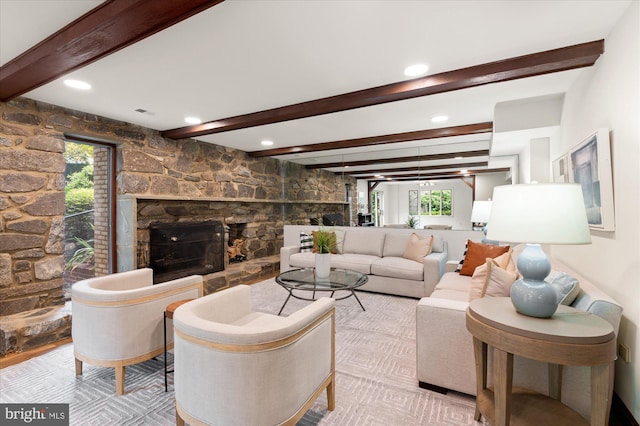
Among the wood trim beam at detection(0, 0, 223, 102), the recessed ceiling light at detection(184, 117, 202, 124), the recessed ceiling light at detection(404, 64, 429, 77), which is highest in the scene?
the recessed ceiling light at detection(184, 117, 202, 124)

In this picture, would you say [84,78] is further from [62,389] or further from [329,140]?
[329,140]

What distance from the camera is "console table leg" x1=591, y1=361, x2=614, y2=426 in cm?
136

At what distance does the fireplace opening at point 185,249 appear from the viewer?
422 centimetres

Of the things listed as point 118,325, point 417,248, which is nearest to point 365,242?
point 417,248

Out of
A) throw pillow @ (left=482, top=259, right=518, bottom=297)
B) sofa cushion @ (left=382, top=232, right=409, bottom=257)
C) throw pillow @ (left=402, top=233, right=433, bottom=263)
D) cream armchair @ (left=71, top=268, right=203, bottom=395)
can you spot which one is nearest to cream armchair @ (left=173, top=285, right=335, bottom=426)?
cream armchair @ (left=71, top=268, right=203, bottom=395)

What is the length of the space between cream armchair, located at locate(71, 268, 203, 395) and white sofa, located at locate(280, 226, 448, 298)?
9.13 feet

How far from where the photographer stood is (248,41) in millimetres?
2039

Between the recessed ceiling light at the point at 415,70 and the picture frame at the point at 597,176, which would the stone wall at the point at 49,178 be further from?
the picture frame at the point at 597,176

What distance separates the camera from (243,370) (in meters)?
1.32

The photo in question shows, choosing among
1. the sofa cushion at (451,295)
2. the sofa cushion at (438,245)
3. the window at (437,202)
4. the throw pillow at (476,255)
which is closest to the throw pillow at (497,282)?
the sofa cushion at (451,295)

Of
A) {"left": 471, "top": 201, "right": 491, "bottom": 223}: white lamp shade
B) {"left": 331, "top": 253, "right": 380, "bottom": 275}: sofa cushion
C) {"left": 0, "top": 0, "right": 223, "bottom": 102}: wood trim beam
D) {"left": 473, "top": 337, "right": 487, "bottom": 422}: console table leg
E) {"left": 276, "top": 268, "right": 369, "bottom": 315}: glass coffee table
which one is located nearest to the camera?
{"left": 0, "top": 0, "right": 223, "bottom": 102}: wood trim beam

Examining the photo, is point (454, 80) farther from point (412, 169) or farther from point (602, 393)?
point (412, 169)

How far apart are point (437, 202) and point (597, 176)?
122 inches

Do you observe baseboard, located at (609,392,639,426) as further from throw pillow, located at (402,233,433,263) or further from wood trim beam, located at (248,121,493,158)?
wood trim beam, located at (248,121,493,158)
